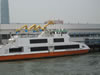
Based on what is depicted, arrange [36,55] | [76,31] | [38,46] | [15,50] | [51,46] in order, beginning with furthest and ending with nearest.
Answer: [76,31]
[51,46]
[38,46]
[36,55]
[15,50]

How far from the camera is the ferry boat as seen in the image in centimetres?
1795

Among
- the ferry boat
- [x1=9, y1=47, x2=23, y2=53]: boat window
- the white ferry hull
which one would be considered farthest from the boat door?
[x1=9, y1=47, x2=23, y2=53]: boat window

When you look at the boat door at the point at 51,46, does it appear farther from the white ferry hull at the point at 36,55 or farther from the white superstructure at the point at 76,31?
the white superstructure at the point at 76,31

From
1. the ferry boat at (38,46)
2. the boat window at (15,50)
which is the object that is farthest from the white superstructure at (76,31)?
the boat window at (15,50)

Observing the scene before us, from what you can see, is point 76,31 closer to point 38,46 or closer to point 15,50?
point 38,46

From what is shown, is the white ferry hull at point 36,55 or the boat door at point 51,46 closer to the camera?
the white ferry hull at point 36,55

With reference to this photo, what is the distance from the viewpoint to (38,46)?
19422mm

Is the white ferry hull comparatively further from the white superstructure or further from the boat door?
the white superstructure

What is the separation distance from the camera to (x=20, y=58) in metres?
18.2

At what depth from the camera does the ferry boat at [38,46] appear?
1795 cm

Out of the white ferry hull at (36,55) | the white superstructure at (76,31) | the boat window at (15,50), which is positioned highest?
the white superstructure at (76,31)

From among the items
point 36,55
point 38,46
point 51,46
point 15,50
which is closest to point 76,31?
point 51,46

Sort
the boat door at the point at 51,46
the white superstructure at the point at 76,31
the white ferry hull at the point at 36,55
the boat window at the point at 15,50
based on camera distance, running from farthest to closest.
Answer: the white superstructure at the point at 76,31
the boat door at the point at 51,46
the boat window at the point at 15,50
the white ferry hull at the point at 36,55

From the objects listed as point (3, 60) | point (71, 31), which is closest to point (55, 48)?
point (3, 60)
